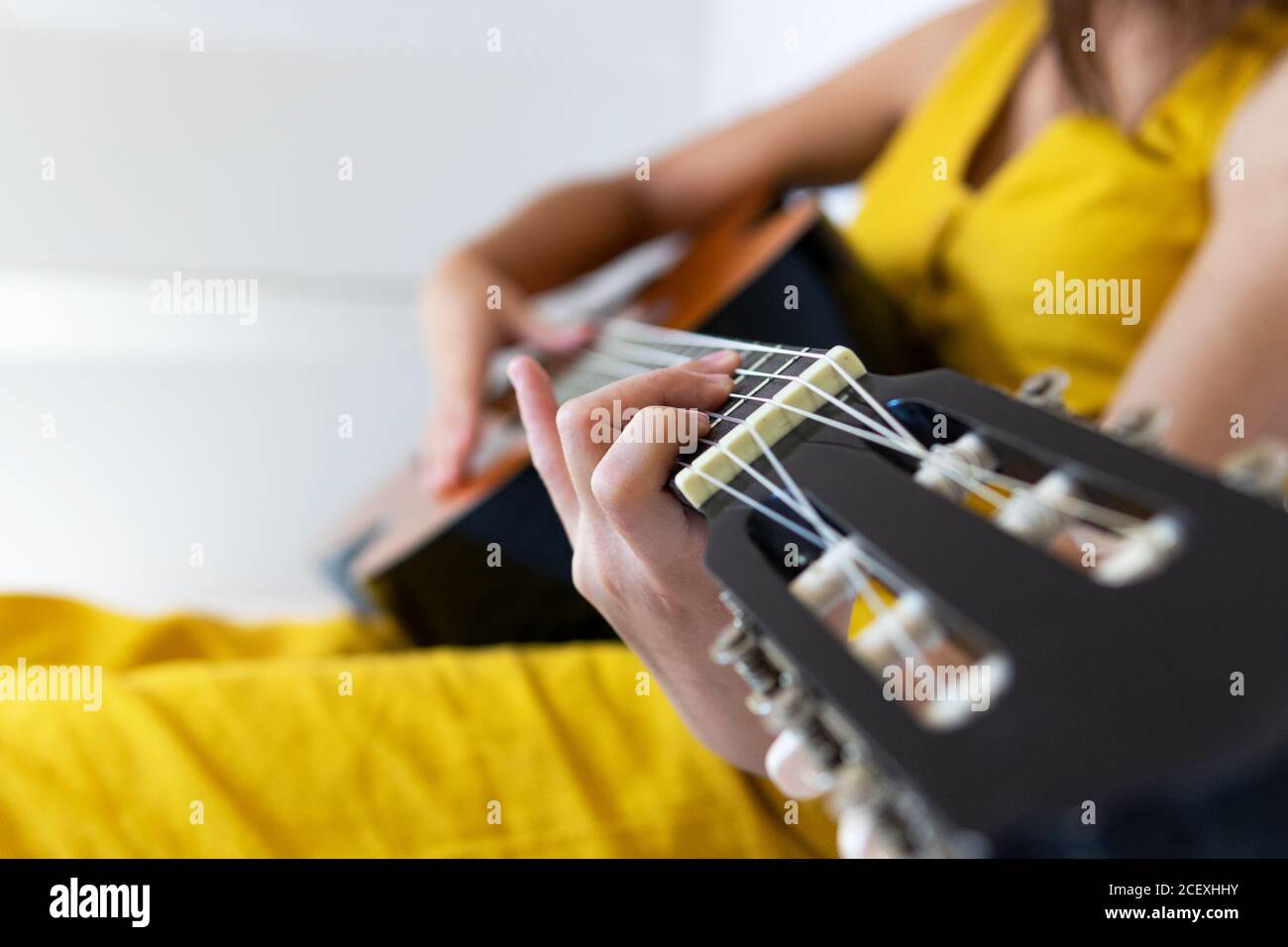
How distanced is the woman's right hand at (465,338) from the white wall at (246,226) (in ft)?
1.32

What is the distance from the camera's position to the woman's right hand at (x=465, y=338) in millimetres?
760

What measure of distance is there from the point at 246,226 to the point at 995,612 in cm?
144

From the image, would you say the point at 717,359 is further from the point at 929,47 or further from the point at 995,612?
the point at 929,47

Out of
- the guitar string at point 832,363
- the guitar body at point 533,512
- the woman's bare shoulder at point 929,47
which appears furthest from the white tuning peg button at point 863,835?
the woman's bare shoulder at point 929,47

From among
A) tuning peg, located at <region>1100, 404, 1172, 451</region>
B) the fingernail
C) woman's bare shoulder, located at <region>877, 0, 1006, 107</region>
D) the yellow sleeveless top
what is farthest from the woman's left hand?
woman's bare shoulder, located at <region>877, 0, 1006, 107</region>

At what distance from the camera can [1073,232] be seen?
0.66 m

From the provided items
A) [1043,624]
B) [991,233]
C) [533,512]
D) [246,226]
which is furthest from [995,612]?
[246,226]

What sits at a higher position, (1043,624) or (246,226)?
(246,226)

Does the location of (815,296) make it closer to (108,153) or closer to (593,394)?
(593,394)

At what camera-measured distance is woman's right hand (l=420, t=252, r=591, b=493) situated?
0.76 m

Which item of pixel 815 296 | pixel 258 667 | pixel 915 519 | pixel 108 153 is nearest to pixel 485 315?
pixel 815 296

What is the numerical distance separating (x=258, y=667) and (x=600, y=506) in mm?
→ 312
